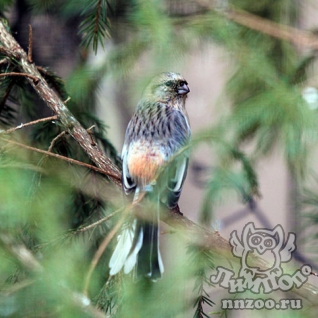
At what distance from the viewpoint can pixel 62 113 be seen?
69.9 inches

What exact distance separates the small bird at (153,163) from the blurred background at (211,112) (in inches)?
3.1

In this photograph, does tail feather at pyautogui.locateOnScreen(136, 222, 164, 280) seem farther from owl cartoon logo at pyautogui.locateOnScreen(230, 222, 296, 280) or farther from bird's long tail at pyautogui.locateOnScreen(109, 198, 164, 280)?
owl cartoon logo at pyautogui.locateOnScreen(230, 222, 296, 280)

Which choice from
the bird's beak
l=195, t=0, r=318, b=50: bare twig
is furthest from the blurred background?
the bird's beak

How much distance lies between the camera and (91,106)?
2.35 meters

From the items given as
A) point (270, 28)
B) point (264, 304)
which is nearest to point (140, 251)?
point (264, 304)

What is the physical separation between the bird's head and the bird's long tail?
486 mm

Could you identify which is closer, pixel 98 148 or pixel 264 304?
pixel 264 304

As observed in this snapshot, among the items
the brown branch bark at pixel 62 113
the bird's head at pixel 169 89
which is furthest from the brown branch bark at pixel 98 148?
the bird's head at pixel 169 89

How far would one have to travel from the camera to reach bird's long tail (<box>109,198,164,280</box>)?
5.16 feet

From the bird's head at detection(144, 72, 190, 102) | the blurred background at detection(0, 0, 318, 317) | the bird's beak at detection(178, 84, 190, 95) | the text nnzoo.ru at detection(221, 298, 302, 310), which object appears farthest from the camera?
the bird's beak at detection(178, 84, 190, 95)

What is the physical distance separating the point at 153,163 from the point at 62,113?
1.06 ft

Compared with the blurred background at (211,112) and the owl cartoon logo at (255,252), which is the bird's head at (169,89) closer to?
the blurred background at (211,112)

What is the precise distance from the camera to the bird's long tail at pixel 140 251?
5.16 ft

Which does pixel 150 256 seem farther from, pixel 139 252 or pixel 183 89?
pixel 183 89
